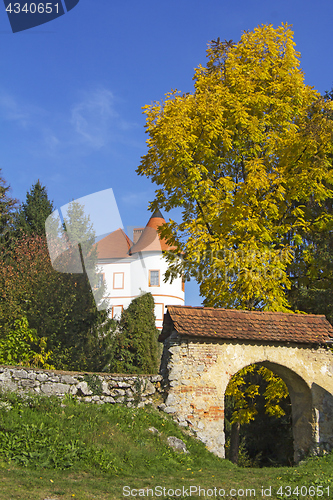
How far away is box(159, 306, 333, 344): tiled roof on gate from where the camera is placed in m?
10.1

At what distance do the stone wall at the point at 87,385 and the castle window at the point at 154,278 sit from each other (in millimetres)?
25463

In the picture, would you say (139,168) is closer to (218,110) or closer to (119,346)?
(218,110)

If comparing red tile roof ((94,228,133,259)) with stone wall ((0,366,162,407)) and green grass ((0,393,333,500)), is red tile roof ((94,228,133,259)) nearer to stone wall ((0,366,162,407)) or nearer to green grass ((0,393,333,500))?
stone wall ((0,366,162,407))

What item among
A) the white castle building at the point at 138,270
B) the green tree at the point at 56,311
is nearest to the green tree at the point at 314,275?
the green tree at the point at 56,311

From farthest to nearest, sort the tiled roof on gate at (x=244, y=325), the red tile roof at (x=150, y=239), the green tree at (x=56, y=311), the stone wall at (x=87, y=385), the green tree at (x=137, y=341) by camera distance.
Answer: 1. the red tile roof at (x=150, y=239)
2. the green tree at (x=137, y=341)
3. the green tree at (x=56, y=311)
4. the tiled roof on gate at (x=244, y=325)
5. the stone wall at (x=87, y=385)

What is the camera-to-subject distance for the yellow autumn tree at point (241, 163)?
12.1 meters

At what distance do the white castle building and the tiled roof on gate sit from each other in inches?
964

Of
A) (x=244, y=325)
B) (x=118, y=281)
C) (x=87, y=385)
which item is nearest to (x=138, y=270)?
(x=118, y=281)

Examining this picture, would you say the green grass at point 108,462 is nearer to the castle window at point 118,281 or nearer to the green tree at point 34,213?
the green tree at point 34,213

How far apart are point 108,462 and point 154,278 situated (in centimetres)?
2853

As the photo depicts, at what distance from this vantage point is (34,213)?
23672 millimetres

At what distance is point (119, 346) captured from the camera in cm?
2231

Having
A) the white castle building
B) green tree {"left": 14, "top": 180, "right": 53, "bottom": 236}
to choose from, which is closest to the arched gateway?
green tree {"left": 14, "top": 180, "right": 53, "bottom": 236}

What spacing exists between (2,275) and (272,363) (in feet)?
41.4
